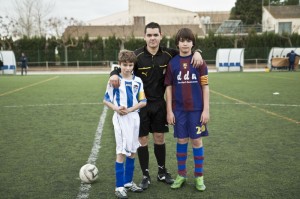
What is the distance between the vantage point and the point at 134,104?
12.9ft

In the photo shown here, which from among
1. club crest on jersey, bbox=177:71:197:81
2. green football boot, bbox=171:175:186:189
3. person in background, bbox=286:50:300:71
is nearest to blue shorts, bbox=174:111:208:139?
club crest on jersey, bbox=177:71:197:81

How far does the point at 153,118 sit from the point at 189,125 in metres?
0.45

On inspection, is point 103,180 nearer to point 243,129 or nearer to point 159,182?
point 159,182

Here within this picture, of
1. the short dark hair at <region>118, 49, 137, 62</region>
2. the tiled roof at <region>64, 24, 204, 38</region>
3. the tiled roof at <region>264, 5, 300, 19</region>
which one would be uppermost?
the tiled roof at <region>264, 5, 300, 19</region>

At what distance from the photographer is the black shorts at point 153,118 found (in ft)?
13.7

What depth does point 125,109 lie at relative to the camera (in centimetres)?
379

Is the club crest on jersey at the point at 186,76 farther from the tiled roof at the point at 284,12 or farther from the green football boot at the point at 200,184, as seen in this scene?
the tiled roof at the point at 284,12

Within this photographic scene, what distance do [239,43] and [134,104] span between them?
40584 millimetres

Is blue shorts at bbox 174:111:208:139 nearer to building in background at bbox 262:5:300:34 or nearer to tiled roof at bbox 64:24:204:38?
tiled roof at bbox 64:24:204:38

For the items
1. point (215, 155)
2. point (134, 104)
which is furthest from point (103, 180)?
point (215, 155)

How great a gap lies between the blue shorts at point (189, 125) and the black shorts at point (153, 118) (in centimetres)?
17

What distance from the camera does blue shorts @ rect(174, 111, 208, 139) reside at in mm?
4094

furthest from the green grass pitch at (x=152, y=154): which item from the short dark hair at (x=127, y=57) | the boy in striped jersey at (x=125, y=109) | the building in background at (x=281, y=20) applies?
the building in background at (x=281, y=20)

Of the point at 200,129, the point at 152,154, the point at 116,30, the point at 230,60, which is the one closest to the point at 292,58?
the point at 230,60
